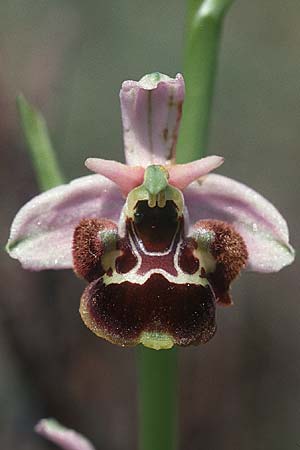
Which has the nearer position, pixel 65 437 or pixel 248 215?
pixel 248 215

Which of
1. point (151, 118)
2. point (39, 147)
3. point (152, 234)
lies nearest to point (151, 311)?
point (152, 234)

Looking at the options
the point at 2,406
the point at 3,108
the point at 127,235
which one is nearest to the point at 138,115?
the point at 127,235

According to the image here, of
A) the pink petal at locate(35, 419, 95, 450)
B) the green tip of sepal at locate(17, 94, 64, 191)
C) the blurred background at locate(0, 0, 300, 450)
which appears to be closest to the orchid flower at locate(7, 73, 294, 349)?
the green tip of sepal at locate(17, 94, 64, 191)

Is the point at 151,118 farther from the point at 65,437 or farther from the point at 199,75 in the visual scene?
the point at 65,437

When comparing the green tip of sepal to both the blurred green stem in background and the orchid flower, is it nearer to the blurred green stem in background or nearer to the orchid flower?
the orchid flower

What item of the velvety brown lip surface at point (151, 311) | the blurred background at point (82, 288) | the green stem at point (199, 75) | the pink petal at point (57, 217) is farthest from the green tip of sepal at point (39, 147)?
the blurred background at point (82, 288)

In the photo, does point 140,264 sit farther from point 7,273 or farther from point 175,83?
point 7,273
